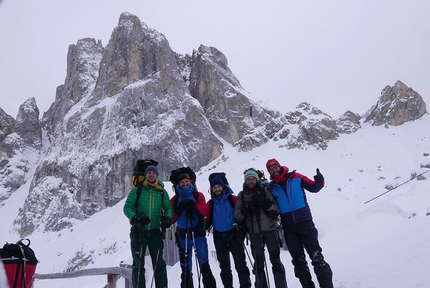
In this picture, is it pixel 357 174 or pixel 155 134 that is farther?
pixel 155 134

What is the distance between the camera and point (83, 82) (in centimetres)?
5625

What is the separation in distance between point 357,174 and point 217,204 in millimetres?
28912

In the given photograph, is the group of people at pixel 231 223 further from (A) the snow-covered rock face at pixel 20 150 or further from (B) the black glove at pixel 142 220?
(A) the snow-covered rock face at pixel 20 150

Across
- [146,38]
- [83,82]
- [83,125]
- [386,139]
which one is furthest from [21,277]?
[83,82]

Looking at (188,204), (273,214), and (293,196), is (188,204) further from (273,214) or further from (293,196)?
(293,196)

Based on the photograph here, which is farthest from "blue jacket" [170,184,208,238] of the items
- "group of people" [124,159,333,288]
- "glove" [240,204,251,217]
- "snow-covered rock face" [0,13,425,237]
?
"snow-covered rock face" [0,13,425,237]

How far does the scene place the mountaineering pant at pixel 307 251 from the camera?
4112 mm

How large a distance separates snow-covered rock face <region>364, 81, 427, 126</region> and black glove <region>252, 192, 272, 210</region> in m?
42.3

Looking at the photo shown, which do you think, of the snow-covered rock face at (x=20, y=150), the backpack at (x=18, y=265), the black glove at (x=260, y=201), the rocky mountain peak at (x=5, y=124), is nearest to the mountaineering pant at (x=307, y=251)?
the black glove at (x=260, y=201)

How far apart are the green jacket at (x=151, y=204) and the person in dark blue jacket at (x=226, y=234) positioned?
2.62ft

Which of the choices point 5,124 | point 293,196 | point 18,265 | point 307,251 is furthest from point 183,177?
point 5,124

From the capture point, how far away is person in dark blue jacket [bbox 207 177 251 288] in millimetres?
4691

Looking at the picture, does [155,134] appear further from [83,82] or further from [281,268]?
[281,268]

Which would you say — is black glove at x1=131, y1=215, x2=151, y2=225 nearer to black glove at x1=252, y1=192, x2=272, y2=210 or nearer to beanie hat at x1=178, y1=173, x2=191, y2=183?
beanie hat at x1=178, y1=173, x2=191, y2=183
